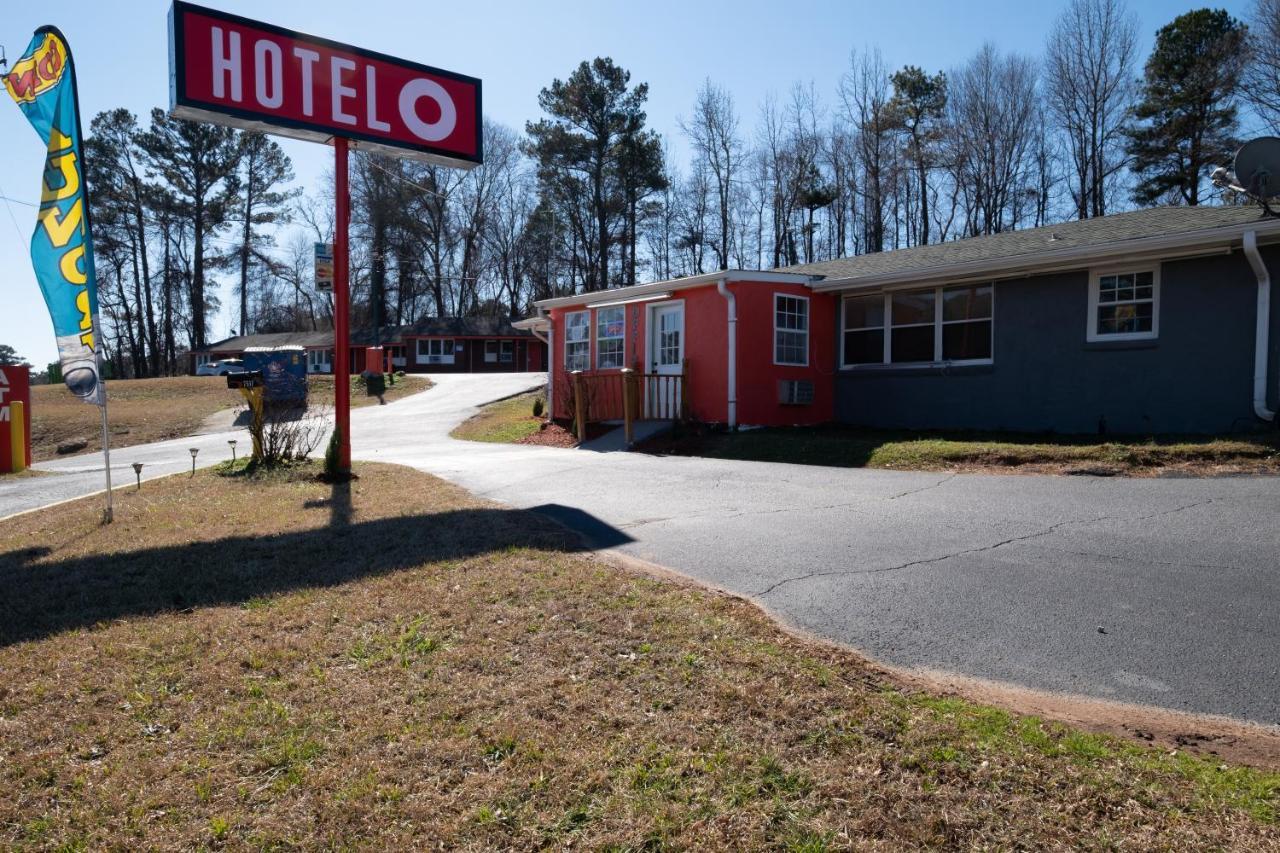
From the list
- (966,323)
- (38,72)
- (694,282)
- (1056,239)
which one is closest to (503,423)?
(694,282)

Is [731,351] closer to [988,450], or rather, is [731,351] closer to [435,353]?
[988,450]

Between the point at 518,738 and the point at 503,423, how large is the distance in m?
18.1

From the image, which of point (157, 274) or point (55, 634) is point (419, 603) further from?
point (157, 274)

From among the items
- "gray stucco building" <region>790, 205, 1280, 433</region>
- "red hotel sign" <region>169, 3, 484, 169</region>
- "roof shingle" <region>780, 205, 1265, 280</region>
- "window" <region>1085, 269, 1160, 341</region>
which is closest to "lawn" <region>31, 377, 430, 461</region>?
"red hotel sign" <region>169, 3, 484, 169</region>

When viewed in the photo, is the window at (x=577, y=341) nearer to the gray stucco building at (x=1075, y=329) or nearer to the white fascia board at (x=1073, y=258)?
the gray stucco building at (x=1075, y=329)

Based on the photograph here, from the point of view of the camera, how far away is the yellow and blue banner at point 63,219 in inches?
316

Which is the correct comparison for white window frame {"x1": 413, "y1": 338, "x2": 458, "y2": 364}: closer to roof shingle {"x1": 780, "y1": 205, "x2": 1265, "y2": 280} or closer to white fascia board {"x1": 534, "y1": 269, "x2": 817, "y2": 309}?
white fascia board {"x1": 534, "y1": 269, "x2": 817, "y2": 309}

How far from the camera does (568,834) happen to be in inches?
108

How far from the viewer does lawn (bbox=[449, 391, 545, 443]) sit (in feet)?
62.1

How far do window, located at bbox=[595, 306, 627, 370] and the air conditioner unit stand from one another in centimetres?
381

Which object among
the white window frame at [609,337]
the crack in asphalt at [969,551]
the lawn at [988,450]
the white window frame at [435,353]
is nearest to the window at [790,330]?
the lawn at [988,450]

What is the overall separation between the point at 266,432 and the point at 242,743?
9.45 m

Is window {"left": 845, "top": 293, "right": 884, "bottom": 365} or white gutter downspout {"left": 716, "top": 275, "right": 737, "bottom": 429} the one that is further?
window {"left": 845, "top": 293, "right": 884, "bottom": 365}

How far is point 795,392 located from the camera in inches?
612
